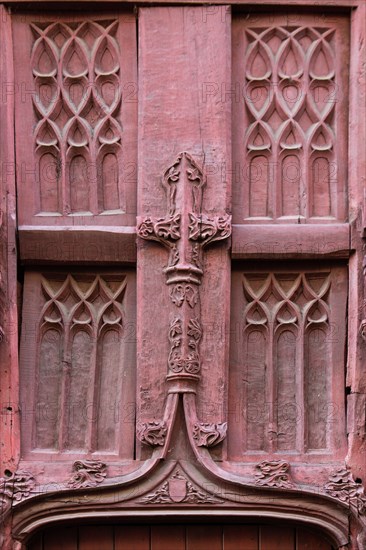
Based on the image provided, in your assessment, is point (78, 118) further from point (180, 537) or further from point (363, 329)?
point (180, 537)

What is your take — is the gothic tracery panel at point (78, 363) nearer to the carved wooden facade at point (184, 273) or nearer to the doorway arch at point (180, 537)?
the carved wooden facade at point (184, 273)

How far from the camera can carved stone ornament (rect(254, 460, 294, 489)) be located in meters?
9.52

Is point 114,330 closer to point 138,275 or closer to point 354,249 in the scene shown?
point 138,275

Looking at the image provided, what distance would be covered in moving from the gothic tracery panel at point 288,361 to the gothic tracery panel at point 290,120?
0.47 metres

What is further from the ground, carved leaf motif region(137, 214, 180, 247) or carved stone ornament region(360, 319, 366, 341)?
carved leaf motif region(137, 214, 180, 247)

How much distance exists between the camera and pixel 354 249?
Answer: 9883mm

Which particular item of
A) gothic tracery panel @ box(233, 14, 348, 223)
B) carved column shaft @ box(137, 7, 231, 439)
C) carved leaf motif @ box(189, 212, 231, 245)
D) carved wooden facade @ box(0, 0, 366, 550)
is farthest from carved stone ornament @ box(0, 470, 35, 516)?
gothic tracery panel @ box(233, 14, 348, 223)

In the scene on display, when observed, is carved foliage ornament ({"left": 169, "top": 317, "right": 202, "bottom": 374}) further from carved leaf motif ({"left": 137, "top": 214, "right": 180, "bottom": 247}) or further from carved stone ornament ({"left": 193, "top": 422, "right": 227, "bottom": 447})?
carved leaf motif ({"left": 137, "top": 214, "right": 180, "bottom": 247})

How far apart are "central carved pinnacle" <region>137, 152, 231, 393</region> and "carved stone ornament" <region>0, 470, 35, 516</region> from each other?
1.05 meters

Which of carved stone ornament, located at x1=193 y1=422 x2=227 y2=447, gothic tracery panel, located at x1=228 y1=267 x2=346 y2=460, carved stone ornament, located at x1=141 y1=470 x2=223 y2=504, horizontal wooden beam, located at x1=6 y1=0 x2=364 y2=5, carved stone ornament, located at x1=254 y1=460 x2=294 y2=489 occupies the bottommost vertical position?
carved stone ornament, located at x1=141 y1=470 x2=223 y2=504

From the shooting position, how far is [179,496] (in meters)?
9.52

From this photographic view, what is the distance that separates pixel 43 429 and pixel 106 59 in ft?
8.15

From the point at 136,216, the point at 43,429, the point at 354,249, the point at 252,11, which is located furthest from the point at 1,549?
the point at 252,11

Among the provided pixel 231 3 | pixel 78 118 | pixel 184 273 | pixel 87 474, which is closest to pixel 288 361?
pixel 184 273
